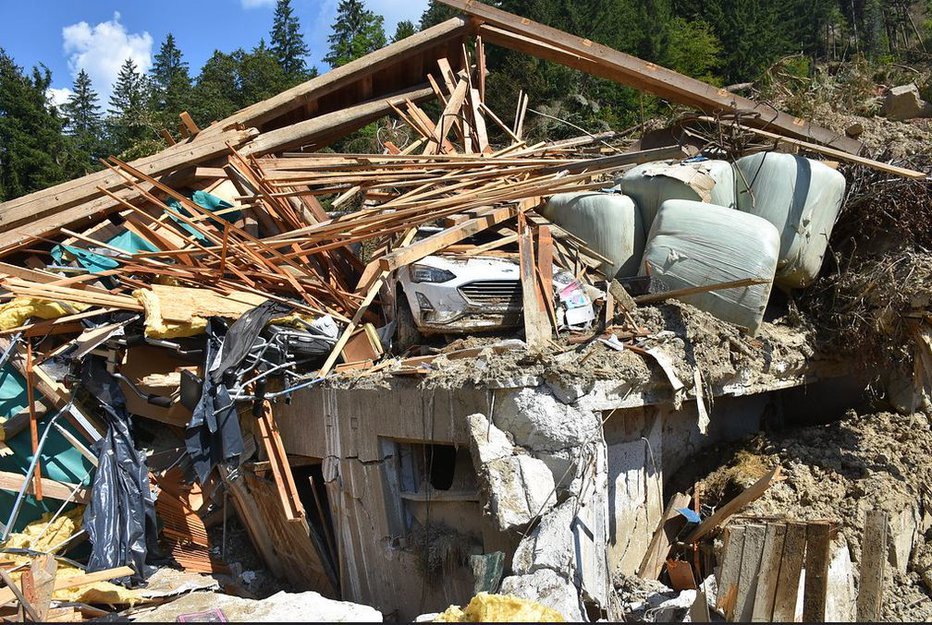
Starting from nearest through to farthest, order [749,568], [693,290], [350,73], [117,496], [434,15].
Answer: [749,568] < [693,290] < [117,496] < [350,73] < [434,15]

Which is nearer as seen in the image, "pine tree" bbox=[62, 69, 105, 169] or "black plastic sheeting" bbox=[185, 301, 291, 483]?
"black plastic sheeting" bbox=[185, 301, 291, 483]

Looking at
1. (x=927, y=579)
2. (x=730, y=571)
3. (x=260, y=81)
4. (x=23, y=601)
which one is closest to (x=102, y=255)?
(x=23, y=601)

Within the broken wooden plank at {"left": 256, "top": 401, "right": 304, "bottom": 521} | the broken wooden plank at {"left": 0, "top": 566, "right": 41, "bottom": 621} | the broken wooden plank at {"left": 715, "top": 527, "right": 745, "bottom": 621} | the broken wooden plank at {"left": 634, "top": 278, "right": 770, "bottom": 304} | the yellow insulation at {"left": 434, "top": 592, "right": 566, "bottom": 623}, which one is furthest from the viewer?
the broken wooden plank at {"left": 256, "top": 401, "right": 304, "bottom": 521}

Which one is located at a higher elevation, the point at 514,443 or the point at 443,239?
the point at 443,239

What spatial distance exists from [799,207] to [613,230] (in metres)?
1.67

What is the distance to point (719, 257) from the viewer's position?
6.68m

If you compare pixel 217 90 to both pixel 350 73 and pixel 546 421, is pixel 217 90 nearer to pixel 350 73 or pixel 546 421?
pixel 350 73

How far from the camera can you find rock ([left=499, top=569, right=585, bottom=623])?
4992 millimetres

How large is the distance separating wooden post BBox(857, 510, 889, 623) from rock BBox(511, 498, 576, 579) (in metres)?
2.13

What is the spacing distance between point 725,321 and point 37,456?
20.5ft

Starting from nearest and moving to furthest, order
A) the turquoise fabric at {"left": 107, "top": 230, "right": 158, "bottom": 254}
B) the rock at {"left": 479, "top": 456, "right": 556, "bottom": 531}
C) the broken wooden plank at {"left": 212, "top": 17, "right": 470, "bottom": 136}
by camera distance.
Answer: the rock at {"left": 479, "top": 456, "right": 556, "bottom": 531} < the turquoise fabric at {"left": 107, "top": 230, "right": 158, "bottom": 254} < the broken wooden plank at {"left": 212, "top": 17, "right": 470, "bottom": 136}

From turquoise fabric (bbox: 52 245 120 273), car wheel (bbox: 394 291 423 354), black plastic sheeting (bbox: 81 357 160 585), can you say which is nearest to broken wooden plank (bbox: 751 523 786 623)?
car wheel (bbox: 394 291 423 354)

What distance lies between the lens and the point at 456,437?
19.4 ft

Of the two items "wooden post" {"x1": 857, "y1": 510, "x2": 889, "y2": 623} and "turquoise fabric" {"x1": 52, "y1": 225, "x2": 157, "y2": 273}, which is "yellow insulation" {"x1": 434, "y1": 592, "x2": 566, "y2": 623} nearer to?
"wooden post" {"x1": 857, "y1": 510, "x2": 889, "y2": 623}
